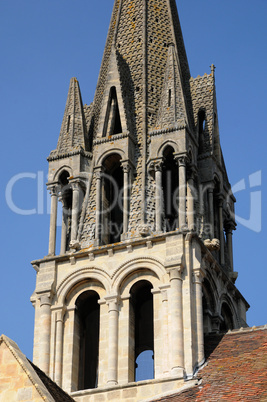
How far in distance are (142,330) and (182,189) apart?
14.5 feet

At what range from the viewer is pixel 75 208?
122 ft

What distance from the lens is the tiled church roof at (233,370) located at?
29.6 metres

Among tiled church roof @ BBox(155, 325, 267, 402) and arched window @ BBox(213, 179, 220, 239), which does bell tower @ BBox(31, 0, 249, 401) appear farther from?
tiled church roof @ BBox(155, 325, 267, 402)

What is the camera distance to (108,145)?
37938mm

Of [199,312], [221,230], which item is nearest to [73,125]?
Result: [221,230]

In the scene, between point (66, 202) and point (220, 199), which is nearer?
point (66, 202)

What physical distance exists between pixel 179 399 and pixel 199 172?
9863 mm

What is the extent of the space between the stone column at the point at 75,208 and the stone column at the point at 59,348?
281 cm

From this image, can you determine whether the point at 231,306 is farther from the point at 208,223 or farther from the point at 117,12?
the point at 117,12

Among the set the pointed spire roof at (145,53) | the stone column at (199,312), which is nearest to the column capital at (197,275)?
the stone column at (199,312)

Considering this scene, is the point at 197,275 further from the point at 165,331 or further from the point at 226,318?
the point at 226,318

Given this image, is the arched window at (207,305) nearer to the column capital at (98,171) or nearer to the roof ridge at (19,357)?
the column capital at (98,171)

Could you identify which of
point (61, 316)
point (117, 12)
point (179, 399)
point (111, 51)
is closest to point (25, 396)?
point (179, 399)

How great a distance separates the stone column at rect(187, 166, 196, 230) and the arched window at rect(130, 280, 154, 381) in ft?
7.98
